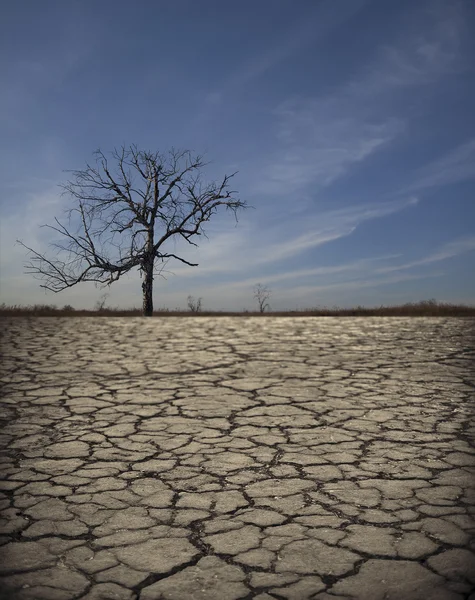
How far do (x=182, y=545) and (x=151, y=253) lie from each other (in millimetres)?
13748

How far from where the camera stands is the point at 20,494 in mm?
2434

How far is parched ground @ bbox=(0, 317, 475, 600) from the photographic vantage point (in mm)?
1739

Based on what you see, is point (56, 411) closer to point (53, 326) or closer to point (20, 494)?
point (20, 494)

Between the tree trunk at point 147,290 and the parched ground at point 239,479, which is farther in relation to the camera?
the tree trunk at point 147,290

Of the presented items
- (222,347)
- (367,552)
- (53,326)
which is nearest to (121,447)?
(367,552)

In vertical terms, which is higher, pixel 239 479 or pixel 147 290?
pixel 147 290

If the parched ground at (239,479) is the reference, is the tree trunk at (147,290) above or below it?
above

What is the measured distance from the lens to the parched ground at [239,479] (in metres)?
1.74

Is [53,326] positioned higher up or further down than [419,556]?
higher up

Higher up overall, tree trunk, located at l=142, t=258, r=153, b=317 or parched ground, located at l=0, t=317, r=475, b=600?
tree trunk, located at l=142, t=258, r=153, b=317

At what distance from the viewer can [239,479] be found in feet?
8.39

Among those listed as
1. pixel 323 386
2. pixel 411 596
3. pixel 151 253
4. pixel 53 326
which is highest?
pixel 151 253

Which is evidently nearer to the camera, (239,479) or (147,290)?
(239,479)

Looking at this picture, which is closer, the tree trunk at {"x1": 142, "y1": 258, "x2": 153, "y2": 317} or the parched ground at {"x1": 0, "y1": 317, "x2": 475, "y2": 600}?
the parched ground at {"x1": 0, "y1": 317, "x2": 475, "y2": 600}
